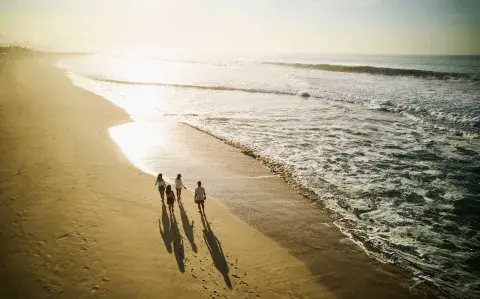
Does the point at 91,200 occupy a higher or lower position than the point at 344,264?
higher

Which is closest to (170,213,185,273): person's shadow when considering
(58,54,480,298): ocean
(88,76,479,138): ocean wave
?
(58,54,480,298): ocean

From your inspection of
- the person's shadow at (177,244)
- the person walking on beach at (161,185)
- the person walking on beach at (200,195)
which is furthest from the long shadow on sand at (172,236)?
the person walking on beach at (200,195)

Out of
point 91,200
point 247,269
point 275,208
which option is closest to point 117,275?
point 247,269

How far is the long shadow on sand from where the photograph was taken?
8.65 metres

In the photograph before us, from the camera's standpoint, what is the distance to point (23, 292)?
7160mm

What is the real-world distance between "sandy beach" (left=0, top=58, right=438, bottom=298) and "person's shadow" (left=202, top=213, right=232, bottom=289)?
4cm

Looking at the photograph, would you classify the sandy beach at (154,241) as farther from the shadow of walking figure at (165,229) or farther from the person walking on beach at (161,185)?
the person walking on beach at (161,185)

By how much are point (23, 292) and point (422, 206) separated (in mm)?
13351

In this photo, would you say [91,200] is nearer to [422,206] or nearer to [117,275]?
[117,275]

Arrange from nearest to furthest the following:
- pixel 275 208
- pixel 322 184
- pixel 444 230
→ pixel 444 230 < pixel 275 208 < pixel 322 184

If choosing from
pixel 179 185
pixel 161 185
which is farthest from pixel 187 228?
pixel 161 185

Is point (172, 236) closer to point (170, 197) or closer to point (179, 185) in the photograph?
point (170, 197)

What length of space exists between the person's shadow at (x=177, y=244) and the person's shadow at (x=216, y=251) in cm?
79

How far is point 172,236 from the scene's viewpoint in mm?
9617
